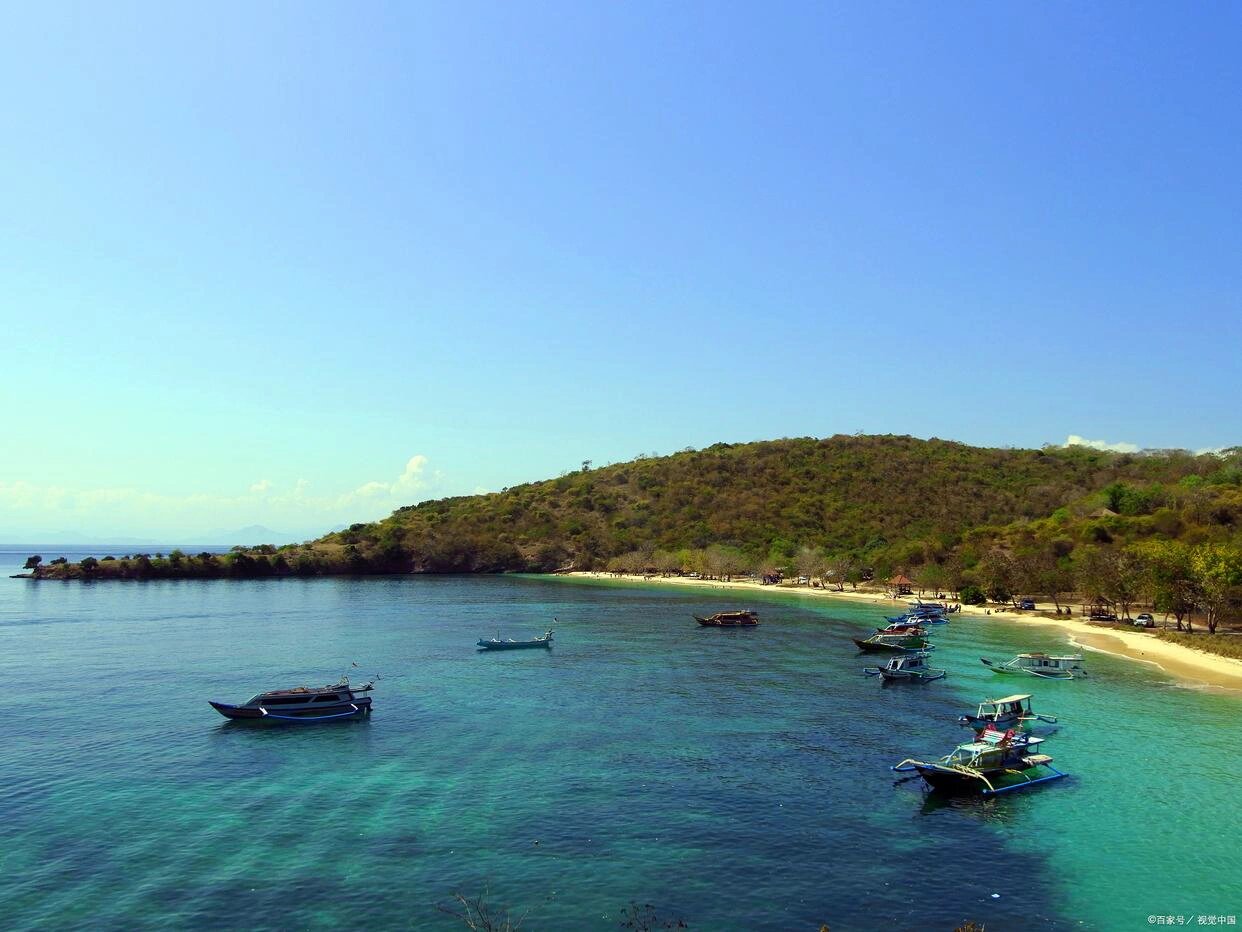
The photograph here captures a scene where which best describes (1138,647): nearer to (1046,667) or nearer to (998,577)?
(1046,667)

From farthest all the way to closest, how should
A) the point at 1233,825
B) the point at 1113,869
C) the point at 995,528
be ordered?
the point at 995,528 < the point at 1233,825 < the point at 1113,869

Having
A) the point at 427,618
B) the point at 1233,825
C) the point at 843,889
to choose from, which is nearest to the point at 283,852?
the point at 843,889

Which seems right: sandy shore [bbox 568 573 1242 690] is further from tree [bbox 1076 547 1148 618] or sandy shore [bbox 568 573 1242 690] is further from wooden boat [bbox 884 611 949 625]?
wooden boat [bbox 884 611 949 625]

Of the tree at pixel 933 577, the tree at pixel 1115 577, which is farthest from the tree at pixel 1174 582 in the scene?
A: the tree at pixel 933 577

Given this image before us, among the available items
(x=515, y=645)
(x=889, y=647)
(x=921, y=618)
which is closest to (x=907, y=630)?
(x=889, y=647)

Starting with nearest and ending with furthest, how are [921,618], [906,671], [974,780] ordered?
[974,780]
[906,671]
[921,618]

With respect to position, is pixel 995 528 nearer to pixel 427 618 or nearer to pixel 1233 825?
pixel 427 618
